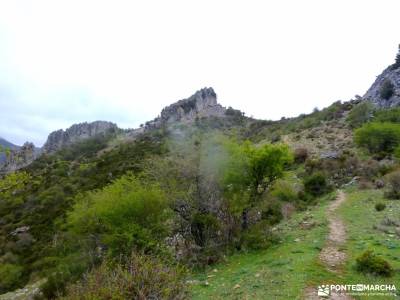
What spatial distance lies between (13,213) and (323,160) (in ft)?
134

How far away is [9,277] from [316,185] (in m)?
24.3

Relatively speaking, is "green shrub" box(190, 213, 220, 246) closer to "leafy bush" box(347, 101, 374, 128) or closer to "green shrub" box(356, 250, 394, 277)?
"green shrub" box(356, 250, 394, 277)

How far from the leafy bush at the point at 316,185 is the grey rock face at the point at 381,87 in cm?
2631

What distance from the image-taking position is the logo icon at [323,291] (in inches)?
344

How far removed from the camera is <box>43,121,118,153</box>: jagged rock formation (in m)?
126

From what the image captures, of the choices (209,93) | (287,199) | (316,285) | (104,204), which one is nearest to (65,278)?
(104,204)

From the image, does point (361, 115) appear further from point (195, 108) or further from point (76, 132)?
point (76, 132)

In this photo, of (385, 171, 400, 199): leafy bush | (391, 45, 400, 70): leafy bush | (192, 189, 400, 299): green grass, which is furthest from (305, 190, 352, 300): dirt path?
(391, 45, 400, 70): leafy bush

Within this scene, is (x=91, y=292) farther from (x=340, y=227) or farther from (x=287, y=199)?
(x=287, y=199)

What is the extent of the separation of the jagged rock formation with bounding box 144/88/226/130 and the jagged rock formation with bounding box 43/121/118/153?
27.8 metres

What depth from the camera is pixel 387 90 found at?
50969mm

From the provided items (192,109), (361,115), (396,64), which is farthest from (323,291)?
(192,109)

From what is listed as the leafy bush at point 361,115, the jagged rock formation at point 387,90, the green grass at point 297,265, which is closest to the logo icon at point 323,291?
the green grass at point 297,265

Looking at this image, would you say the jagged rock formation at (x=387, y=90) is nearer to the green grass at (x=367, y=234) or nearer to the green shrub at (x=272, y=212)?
the green grass at (x=367, y=234)
